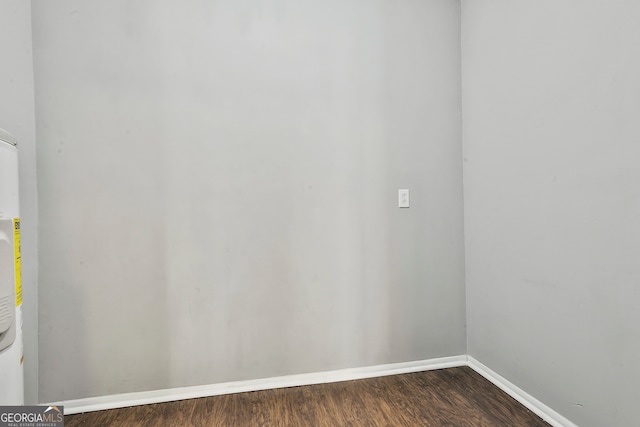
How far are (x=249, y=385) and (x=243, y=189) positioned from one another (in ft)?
3.69

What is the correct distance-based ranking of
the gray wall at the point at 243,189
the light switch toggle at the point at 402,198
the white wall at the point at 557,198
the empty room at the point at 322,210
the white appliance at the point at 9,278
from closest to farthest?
the white appliance at the point at 9,278, the white wall at the point at 557,198, the empty room at the point at 322,210, the gray wall at the point at 243,189, the light switch toggle at the point at 402,198

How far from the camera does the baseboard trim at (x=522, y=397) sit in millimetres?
1477

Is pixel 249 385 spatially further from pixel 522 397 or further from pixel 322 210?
pixel 522 397

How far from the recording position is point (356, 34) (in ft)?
6.38

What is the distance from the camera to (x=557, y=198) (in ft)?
4.87

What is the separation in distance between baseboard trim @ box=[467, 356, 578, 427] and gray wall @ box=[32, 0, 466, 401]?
0.16 meters

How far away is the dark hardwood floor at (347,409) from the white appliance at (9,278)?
59 cm

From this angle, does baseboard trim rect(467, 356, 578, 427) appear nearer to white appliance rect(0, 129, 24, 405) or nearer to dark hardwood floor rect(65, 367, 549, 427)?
dark hardwood floor rect(65, 367, 549, 427)

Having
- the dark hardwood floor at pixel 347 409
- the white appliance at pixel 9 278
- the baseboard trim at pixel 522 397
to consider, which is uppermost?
the white appliance at pixel 9 278

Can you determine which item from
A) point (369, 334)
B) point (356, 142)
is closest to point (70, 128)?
point (356, 142)

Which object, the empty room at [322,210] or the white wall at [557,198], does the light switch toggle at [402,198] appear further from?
the white wall at [557,198]

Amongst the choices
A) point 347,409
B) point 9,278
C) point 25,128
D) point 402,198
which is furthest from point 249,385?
point 25,128

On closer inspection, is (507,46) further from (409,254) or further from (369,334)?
(369,334)

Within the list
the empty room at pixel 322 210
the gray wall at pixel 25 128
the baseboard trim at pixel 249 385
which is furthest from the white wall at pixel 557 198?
the gray wall at pixel 25 128
